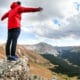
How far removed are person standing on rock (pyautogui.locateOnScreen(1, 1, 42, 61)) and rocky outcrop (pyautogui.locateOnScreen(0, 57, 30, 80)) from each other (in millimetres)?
430

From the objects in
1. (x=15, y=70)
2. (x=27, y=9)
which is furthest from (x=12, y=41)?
(x=27, y=9)

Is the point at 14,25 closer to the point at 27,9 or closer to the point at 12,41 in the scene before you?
the point at 12,41

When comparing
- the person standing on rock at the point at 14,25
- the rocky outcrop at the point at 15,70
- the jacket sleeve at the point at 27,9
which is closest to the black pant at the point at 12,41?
the person standing on rock at the point at 14,25

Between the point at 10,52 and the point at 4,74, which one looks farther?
the point at 10,52

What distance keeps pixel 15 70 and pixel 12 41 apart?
1874mm

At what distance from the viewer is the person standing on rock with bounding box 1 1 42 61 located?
1519cm

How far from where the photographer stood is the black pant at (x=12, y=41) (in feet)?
51.0

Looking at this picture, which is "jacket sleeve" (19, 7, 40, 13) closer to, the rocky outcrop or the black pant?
the black pant

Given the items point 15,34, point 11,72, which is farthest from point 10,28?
point 11,72

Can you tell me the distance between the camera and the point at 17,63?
15562mm

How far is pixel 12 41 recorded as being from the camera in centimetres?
1587

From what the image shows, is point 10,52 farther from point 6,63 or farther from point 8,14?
point 8,14

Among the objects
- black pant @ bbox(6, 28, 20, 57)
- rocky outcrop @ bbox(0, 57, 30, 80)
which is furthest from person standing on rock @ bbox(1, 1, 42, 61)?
rocky outcrop @ bbox(0, 57, 30, 80)

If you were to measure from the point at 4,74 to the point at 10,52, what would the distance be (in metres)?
1.82
